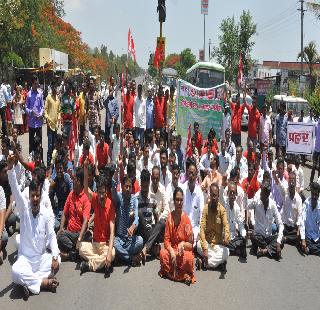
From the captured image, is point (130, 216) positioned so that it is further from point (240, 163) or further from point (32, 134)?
point (32, 134)

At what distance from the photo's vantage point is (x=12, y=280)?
614 centimetres

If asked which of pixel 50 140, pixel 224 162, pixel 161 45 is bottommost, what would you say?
pixel 224 162

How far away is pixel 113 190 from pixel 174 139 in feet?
12.9

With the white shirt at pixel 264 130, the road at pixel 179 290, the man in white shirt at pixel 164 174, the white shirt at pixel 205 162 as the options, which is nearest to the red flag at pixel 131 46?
the man in white shirt at pixel 164 174

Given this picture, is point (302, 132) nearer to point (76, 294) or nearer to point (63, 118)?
point (63, 118)

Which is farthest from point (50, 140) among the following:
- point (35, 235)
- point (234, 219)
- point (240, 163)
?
point (35, 235)

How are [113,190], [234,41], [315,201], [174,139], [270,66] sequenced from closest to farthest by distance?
[113,190] → [315,201] → [174,139] → [234,41] → [270,66]

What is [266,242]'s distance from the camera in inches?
294

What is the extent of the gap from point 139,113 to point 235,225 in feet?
18.7

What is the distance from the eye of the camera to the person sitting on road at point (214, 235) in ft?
22.3

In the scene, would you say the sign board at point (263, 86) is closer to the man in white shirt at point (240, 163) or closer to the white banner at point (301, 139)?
the white banner at point (301, 139)

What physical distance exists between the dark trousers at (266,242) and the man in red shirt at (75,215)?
2.56 metres

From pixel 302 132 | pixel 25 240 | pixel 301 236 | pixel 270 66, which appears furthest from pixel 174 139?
pixel 270 66

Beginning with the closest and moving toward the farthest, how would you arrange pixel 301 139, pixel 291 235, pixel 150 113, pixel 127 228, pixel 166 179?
pixel 127 228
pixel 291 235
pixel 166 179
pixel 301 139
pixel 150 113
